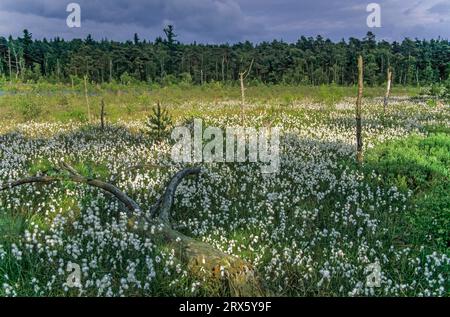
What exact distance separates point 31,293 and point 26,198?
4099 millimetres

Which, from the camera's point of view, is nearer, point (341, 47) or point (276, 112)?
point (276, 112)

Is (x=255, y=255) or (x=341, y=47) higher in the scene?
→ (x=341, y=47)

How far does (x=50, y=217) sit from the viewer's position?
7762mm

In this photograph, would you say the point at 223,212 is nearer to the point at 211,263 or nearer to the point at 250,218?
the point at 250,218

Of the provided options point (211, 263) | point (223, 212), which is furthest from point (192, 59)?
point (211, 263)

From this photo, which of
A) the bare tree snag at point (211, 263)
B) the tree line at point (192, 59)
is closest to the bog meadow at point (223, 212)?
the bare tree snag at point (211, 263)

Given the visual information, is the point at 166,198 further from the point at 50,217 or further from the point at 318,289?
the point at 318,289

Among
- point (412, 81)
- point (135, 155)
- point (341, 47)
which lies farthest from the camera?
point (412, 81)

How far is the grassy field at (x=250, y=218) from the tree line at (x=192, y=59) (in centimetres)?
715

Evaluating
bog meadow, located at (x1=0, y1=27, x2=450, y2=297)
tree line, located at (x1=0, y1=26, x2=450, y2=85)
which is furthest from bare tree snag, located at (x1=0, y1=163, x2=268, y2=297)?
tree line, located at (x1=0, y1=26, x2=450, y2=85)

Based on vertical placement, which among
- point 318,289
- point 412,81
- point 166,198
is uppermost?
point 412,81

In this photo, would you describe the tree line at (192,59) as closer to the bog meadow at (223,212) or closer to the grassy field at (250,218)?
the bog meadow at (223,212)

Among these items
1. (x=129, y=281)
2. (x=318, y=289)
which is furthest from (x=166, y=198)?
(x=318, y=289)

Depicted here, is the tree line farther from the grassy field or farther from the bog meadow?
the grassy field
